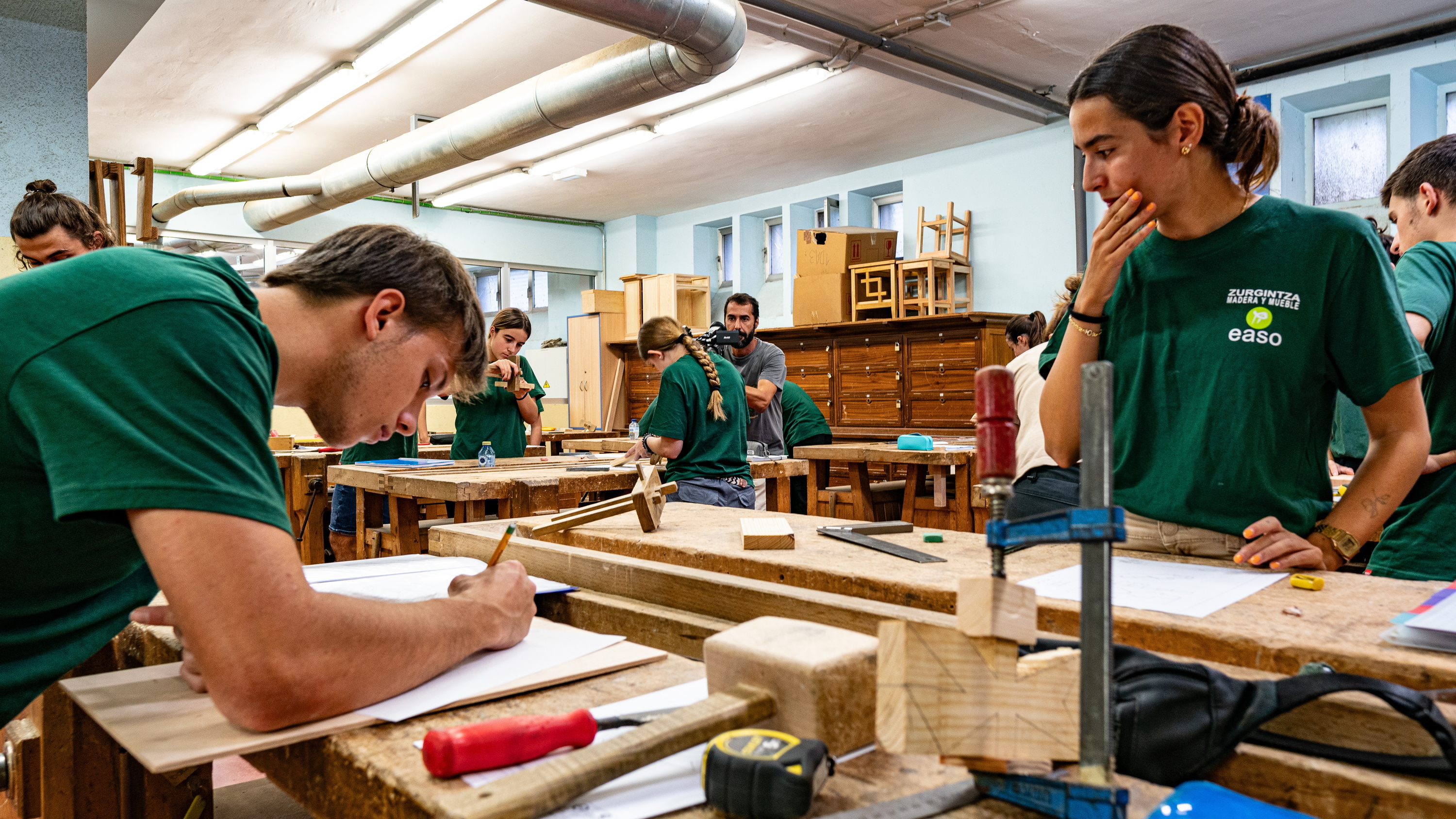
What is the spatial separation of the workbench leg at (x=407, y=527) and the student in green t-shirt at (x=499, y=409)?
1.18m

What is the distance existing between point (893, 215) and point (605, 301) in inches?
142

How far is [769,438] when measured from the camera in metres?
5.82

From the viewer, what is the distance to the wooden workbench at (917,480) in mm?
4781

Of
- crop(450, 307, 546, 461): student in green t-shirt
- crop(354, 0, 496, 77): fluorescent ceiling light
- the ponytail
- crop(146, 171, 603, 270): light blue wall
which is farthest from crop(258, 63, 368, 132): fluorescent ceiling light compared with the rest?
the ponytail

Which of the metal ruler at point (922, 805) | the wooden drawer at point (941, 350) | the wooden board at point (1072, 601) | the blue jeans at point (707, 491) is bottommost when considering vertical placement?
the blue jeans at point (707, 491)

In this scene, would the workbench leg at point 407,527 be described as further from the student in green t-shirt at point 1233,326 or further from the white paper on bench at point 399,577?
the student in green t-shirt at point 1233,326

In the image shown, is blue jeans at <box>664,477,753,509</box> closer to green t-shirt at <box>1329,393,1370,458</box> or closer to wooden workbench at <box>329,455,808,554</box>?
wooden workbench at <box>329,455,808,554</box>

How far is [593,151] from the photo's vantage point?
915 centimetres

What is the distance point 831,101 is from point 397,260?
723 centimetres

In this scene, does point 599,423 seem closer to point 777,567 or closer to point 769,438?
point 769,438

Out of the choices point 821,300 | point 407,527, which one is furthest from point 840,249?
point 407,527

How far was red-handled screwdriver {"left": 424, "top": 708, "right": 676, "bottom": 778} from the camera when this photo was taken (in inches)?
29.2

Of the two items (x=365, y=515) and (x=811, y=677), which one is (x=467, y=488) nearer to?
(x=365, y=515)

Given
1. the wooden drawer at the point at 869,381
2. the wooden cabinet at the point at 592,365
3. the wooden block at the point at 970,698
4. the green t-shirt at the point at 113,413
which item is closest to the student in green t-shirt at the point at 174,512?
the green t-shirt at the point at 113,413
